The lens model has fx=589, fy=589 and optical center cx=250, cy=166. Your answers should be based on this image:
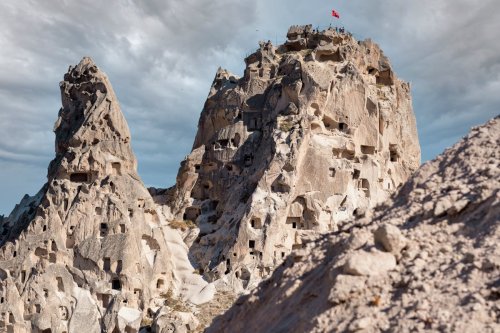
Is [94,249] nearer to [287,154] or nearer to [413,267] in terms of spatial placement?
[287,154]

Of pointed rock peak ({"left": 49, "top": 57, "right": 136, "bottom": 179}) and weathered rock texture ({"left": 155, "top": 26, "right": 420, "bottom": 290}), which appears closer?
weathered rock texture ({"left": 155, "top": 26, "right": 420, "bottom": 290})

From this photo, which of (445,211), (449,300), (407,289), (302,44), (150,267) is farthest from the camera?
(302,44)

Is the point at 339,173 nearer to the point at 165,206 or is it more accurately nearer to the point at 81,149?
the point at 165,206

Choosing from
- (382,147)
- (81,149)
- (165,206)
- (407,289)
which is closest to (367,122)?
(382,147)

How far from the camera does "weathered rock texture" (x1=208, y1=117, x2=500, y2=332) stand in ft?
24.6

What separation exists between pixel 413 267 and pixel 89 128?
126ft

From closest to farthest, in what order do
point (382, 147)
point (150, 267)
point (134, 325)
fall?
point (134, 325) < point (150, 267) < point (382, 147)

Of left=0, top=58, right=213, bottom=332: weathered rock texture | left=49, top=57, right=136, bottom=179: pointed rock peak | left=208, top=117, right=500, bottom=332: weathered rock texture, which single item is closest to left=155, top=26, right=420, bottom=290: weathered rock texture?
left=0, top=58, right=213, bottom=332: weathered rock texture

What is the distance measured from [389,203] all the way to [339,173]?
30810 mm

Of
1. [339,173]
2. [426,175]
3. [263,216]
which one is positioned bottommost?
[426,175]

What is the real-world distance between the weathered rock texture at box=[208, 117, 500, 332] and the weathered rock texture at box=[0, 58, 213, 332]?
89.7 feet

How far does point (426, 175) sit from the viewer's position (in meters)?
10.9

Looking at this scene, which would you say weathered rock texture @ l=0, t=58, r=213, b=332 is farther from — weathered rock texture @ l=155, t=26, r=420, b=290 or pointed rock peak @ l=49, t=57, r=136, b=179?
weathered rock texture @ l=155, t=26, r=420, b=290

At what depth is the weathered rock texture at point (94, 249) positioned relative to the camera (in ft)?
121
